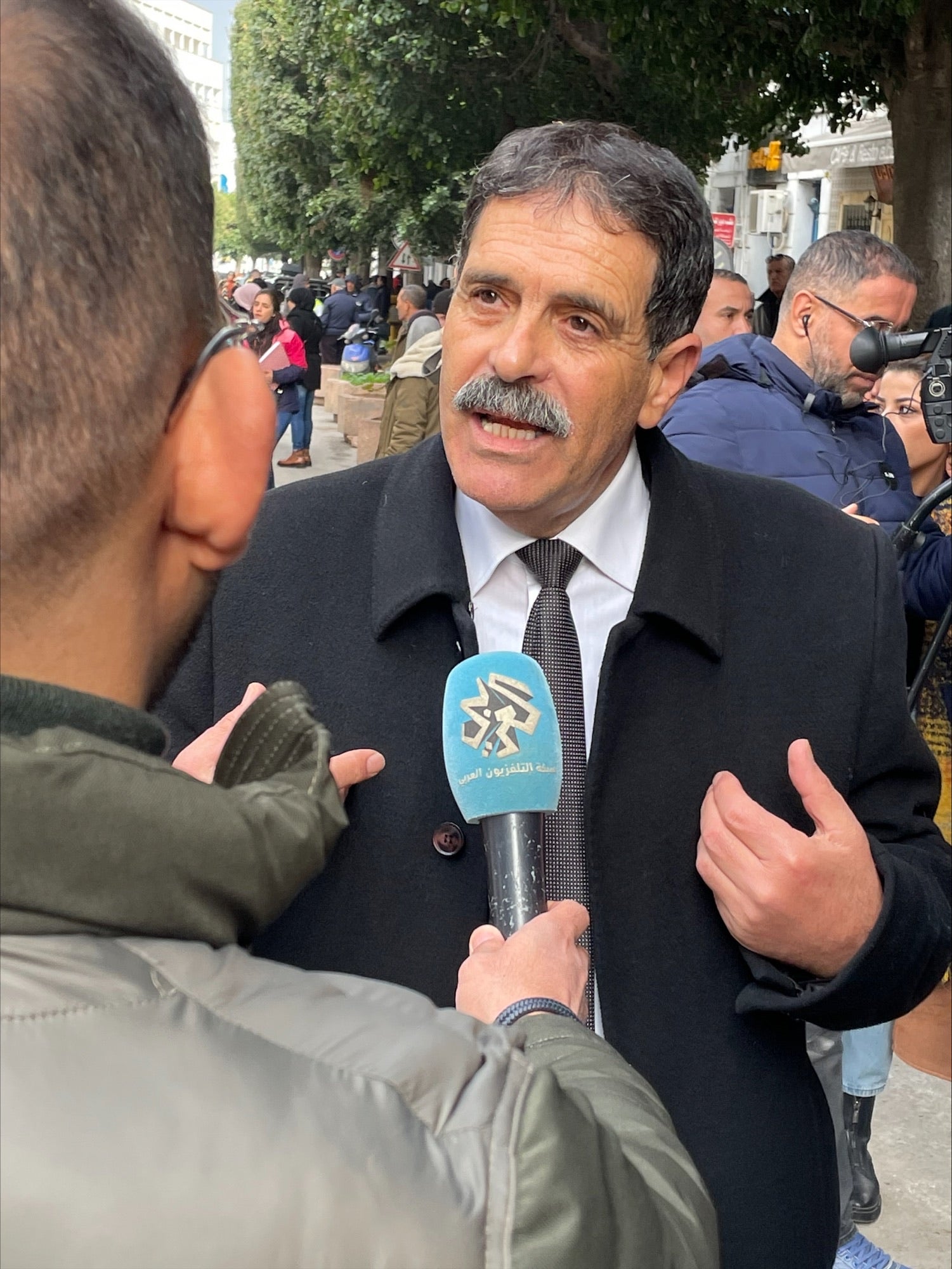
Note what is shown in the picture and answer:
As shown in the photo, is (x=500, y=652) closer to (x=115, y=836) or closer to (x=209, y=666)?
(x=209, y=666)

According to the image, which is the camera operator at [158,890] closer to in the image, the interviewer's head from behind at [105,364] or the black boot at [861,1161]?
the interviewer's head from behind at [105,364]

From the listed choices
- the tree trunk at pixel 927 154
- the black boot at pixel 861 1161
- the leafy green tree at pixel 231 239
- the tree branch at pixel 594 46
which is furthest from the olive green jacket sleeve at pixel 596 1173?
the leafy green tree at pixel 231 239

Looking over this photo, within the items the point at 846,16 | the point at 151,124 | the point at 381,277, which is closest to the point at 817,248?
the point at 151,124

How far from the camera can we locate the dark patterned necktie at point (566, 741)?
2.09 m

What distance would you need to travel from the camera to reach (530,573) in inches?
88.4

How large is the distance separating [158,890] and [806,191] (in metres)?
30.4

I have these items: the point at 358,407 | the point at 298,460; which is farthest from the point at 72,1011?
the point at 298,460

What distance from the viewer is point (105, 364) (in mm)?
977

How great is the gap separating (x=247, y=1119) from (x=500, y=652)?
1019mm

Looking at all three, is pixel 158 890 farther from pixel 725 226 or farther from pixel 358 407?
pixel 725 226

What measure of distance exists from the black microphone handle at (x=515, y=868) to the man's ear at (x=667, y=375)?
2.92 feet

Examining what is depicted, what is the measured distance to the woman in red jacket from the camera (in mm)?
14070

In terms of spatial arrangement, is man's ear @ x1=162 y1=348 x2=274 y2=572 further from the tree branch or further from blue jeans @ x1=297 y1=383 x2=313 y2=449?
the tree branch

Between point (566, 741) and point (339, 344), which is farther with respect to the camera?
point (339, 344)
